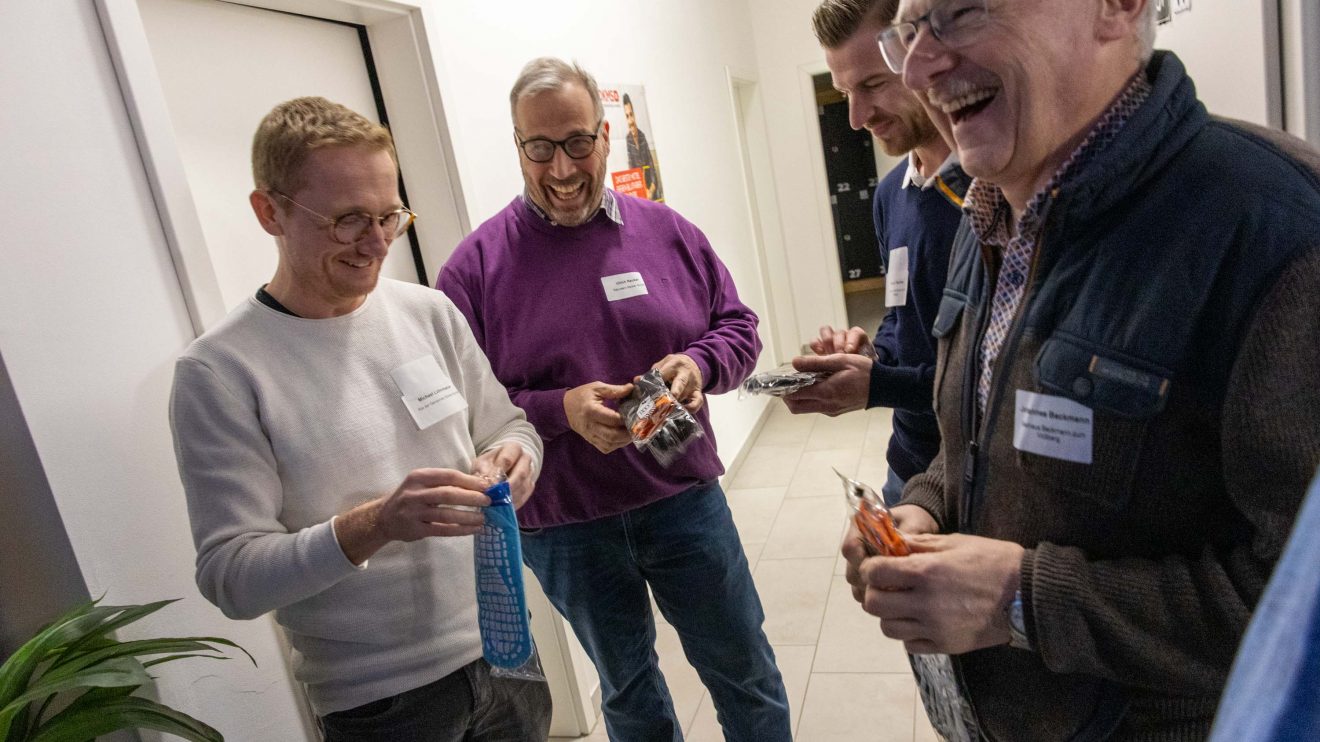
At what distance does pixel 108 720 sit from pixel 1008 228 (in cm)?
133

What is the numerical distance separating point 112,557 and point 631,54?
11.3 feet

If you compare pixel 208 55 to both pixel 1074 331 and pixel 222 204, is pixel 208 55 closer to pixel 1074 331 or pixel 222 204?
pixel 222 204

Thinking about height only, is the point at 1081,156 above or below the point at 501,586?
above

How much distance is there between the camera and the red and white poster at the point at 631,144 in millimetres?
3682

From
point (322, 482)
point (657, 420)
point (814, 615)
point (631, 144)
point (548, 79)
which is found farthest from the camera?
point (631, 144)

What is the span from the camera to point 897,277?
6.15 feet

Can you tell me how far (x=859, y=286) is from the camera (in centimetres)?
1112

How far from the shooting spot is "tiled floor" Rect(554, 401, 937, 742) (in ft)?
8.49

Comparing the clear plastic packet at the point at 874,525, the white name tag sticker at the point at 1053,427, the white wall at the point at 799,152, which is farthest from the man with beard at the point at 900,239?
the white wall at the point at 799,152

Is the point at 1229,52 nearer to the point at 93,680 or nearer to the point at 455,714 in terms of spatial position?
the point at 455,714

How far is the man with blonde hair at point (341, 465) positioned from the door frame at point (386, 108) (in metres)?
0.22

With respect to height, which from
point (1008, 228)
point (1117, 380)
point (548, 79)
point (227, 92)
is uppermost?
A: point (227, 92)

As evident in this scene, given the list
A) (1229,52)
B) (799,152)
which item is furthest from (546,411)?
(799,152)

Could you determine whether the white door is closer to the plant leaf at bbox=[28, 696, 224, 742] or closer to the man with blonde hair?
the man with blonde hair
